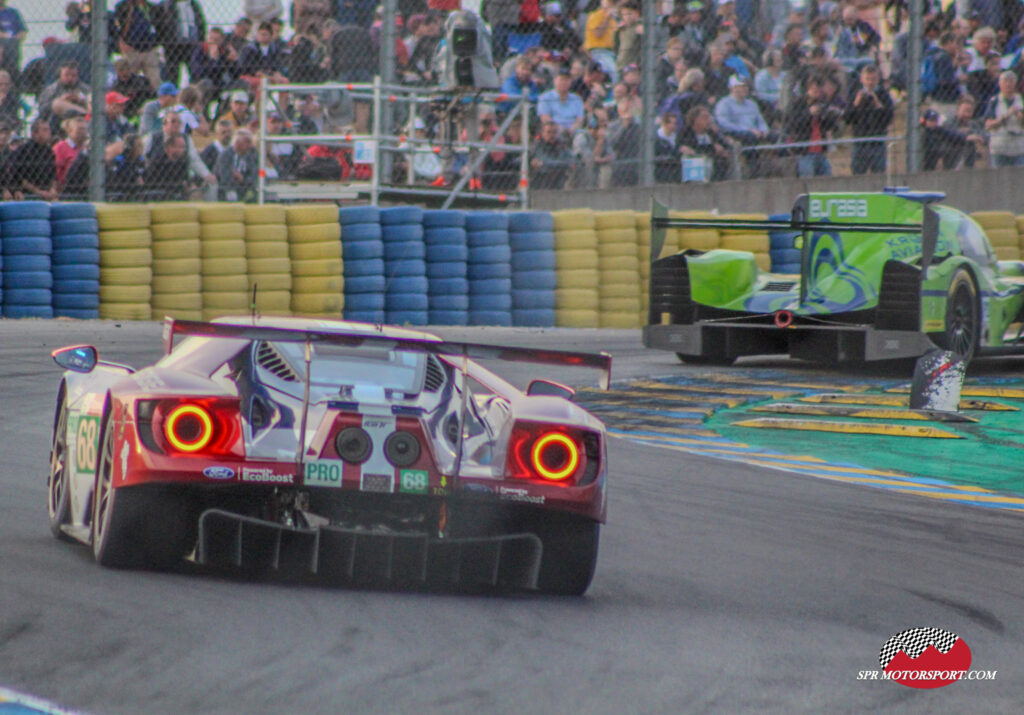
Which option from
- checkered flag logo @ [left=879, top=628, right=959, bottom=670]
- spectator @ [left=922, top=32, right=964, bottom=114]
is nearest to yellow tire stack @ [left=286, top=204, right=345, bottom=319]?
spectator @ [left=922, top=32, right=964, bottom=114]

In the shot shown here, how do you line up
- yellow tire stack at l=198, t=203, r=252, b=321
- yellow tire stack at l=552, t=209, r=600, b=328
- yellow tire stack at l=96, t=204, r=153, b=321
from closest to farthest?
yellow tire stack at l=96, t=204, r=153, b=321 < yellow tire stack at l=198, t=203, r=252, b=321 < yellow tire stack at l=552, t=209, r=600, b=328

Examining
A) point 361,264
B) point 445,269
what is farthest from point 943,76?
point 361,264

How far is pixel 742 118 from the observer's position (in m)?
17.7

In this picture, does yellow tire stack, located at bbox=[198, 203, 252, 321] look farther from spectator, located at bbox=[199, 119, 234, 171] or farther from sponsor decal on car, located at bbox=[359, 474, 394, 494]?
sponsor decal on car, located at bbox=[359, 474, 394, 494]

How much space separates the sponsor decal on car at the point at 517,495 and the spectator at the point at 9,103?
1219cm

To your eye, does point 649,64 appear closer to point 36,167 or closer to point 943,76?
point 943,76

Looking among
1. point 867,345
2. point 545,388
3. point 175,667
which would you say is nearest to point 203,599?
point 175,667

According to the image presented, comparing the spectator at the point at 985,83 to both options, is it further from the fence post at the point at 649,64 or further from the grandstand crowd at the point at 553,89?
the fence post at the point at 649,64

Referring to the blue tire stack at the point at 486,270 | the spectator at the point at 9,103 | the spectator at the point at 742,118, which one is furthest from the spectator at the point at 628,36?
the spectator at the point at 9,103

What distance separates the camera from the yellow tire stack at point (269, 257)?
50.3ft

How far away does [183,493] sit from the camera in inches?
172

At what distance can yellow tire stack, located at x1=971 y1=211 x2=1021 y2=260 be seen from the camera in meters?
16.7

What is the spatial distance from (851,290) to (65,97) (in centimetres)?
789

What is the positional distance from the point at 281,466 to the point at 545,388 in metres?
1.28
